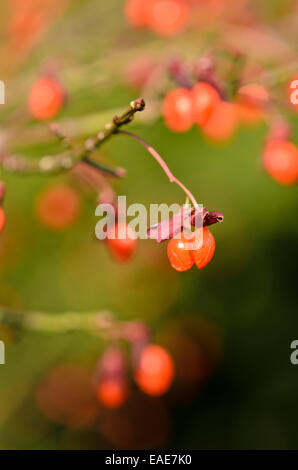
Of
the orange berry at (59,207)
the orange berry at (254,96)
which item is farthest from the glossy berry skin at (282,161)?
the orange berry at (59,207)

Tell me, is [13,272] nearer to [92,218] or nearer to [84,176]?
[92,218]

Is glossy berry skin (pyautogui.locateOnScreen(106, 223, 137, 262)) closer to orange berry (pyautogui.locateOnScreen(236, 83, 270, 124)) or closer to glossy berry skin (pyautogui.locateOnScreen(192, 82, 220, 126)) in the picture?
glossy berry skin (pyautogui.locateOnScreen(192, 82, 220, 126))

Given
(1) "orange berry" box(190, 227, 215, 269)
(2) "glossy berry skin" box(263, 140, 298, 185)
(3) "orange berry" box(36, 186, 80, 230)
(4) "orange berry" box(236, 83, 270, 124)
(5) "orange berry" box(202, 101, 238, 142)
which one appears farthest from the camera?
(3) "orange berry" box(36, 186, 80, 230)

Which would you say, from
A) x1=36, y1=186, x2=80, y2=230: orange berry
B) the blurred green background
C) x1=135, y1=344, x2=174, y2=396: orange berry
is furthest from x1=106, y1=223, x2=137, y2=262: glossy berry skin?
x1=36, y1=186, x2=80, y2=230: orange berry

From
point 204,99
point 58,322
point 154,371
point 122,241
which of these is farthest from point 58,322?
point 204,99

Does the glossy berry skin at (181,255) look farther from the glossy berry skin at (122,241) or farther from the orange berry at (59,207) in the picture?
the orange berry at (59,207)

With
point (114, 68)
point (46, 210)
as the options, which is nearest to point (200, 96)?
point (114, 68)
